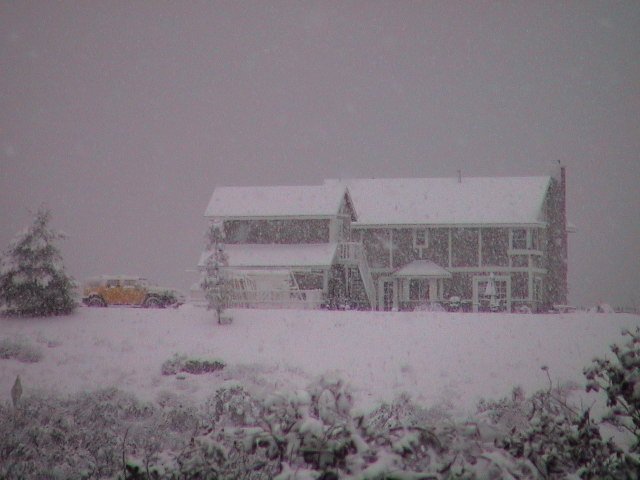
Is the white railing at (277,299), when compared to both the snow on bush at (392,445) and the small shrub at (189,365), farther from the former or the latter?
the snow on bush at (392,445)

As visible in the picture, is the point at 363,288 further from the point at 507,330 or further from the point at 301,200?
the point at 507,330

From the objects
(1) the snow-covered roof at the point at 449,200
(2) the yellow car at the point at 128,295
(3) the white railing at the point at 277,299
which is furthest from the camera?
(1) the snow-covered roof at the point at 449,200

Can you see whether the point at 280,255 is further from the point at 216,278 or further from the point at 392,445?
the point at 392,445

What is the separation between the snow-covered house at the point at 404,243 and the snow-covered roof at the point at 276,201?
0.06m

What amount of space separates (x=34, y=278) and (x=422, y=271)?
21549 mm

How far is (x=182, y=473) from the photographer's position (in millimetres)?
4145

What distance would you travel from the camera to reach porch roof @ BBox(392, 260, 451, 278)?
39906 millimetres

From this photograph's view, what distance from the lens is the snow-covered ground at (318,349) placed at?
2059 centimetres

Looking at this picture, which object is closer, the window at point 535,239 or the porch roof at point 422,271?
the porch roof at point 422,271

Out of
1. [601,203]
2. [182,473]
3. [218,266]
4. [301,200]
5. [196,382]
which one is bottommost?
[196,382]

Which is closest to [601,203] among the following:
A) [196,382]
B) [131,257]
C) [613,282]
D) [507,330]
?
[613,282]

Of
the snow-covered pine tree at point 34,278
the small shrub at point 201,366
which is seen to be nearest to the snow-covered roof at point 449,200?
the snow-covered pine tree at point 34,278

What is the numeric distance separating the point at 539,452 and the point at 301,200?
3623 centimetres

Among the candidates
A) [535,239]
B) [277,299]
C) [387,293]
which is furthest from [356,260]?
[535,239]
